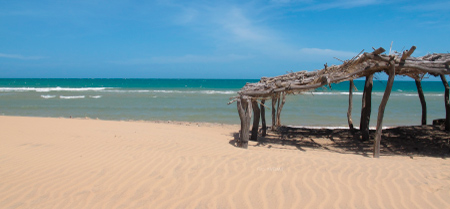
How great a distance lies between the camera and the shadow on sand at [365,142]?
7300 millimetres

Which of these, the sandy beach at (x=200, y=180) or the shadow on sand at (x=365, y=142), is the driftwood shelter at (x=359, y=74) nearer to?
the shadow on sand at (x=365, y=142)

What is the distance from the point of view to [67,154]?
522 centimetres

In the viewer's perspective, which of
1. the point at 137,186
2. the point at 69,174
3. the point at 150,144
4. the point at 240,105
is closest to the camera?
the point at 137,186

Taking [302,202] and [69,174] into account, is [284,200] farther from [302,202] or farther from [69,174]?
[69,174]

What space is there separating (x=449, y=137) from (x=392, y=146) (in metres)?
1.74

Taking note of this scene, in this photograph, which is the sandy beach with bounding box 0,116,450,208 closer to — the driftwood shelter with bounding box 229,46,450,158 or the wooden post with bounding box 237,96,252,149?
the wooden post with bounding box 237,96,252,149

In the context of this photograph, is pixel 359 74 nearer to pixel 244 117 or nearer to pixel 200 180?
pixel 244 117

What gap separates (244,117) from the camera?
675 cm

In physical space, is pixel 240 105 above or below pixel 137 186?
above

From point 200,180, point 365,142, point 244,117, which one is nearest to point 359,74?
point 365,142

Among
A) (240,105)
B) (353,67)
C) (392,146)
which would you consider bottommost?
(392,146)

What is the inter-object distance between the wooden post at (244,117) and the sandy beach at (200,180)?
3.93 ft

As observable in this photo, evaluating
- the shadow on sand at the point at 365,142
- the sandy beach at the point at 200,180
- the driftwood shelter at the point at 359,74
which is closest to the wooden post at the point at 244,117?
the driftwood shelter at the point at 359,74

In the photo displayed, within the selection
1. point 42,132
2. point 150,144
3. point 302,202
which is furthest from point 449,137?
point 42,132
